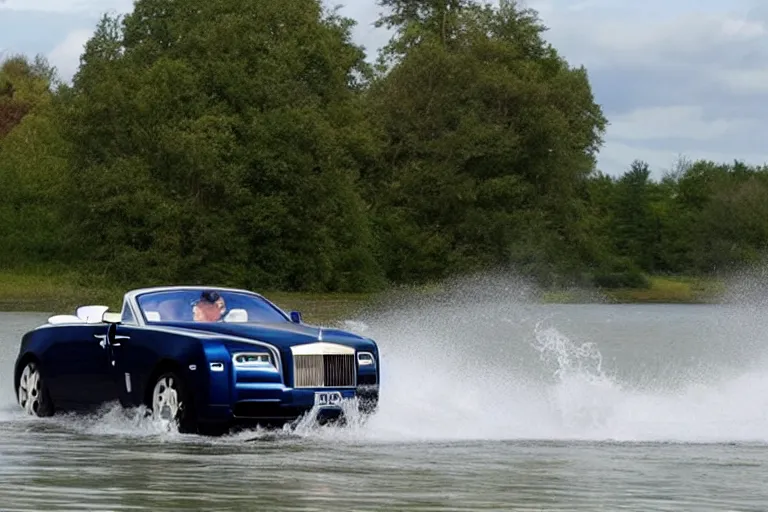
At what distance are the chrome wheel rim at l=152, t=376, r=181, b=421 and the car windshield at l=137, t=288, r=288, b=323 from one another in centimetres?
86

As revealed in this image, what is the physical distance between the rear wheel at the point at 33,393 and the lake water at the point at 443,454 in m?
0.21

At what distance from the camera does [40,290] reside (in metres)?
77.0

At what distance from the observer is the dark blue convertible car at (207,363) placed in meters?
15.9

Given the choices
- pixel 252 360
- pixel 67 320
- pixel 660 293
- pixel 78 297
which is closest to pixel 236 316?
pixel 252 360

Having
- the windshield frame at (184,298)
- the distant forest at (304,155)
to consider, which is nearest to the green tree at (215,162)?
the distant forest at (304,155)

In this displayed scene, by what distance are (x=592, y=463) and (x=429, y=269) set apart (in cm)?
7709

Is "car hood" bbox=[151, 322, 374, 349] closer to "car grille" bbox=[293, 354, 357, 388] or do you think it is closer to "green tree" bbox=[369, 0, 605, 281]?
"car grille" bbox=[293, 354, 357, 388]

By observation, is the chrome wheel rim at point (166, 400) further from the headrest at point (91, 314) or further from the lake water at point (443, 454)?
the headrest at point (91, 314)

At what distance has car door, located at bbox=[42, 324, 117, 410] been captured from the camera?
17.2m

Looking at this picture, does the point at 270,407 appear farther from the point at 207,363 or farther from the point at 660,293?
the point at 660,293

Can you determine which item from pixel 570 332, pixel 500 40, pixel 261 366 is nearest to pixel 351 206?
pixel 500 40

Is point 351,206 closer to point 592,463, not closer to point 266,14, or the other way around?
point 266,14

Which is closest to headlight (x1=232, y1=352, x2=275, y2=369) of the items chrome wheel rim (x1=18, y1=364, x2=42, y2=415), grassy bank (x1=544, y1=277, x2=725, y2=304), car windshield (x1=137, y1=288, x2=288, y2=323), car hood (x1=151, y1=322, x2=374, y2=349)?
car hood (x1=151, y1=322, x2=374, y2=349)

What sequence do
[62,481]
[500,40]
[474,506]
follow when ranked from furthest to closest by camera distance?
[500,40]
[62,481]
[474,506]
